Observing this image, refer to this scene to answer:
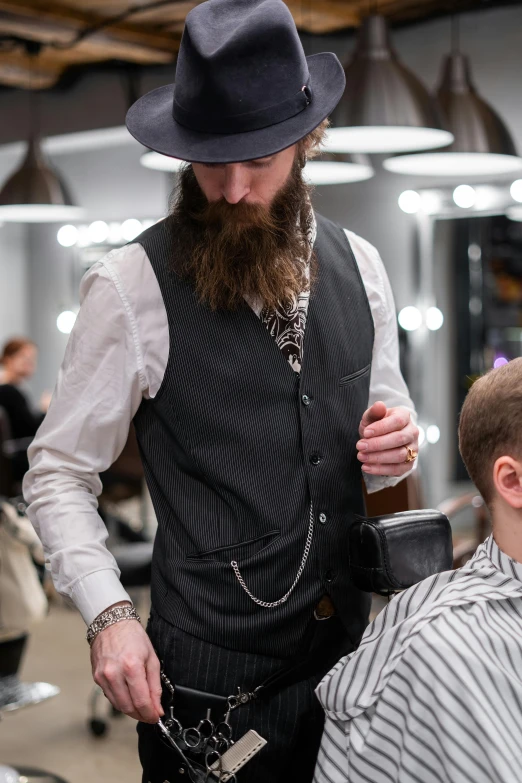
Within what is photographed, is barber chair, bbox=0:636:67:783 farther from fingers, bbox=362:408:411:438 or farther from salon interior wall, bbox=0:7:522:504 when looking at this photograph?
salon interior wall, bbox=0:7:522:504

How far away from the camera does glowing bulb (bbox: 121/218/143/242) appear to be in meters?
7.10

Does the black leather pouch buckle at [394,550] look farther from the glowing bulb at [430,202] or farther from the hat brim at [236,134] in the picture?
the glowing bulb at [430,202]

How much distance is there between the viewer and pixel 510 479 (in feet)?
4.21

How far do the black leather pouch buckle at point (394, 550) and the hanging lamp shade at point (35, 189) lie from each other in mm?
4259

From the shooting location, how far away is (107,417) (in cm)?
146

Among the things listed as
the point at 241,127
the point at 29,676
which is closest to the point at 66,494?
the point at 241,127

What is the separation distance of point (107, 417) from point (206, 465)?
0.17 m

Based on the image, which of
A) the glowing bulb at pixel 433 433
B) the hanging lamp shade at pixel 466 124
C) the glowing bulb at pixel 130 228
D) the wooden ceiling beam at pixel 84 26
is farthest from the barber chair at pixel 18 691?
the glowing bulb at pixel 130 228

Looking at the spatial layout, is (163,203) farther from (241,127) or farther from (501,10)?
(241,127)

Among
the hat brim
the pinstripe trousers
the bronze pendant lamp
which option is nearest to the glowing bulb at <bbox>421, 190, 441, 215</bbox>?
the bronze pendant lamp

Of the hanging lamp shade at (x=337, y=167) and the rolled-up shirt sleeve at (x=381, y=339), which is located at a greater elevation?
the hanging lamp shade at (x=337, y=167)

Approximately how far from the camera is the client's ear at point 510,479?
1277mm

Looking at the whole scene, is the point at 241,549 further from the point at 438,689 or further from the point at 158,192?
the point at 158,192

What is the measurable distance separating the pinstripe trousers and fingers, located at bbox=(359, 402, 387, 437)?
324 mm
